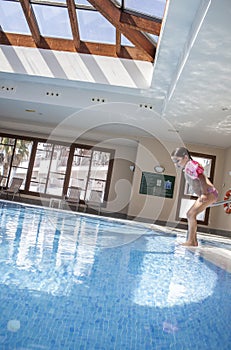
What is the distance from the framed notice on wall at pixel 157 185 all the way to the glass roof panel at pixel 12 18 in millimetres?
5597

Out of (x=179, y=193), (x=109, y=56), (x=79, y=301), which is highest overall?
(x=109, y=56)

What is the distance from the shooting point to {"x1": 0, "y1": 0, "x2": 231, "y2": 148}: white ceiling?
478 centimetres

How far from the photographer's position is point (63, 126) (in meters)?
11.3

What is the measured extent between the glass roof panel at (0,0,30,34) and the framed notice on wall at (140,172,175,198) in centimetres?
560

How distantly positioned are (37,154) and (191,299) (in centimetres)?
1075

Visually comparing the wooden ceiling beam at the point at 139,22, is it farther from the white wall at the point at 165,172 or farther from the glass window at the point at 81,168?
the glass window at the point at 81,168

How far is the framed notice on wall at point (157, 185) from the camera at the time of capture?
11258mm

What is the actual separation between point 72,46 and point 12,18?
138cm

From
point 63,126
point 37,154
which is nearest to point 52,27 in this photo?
point 63,126

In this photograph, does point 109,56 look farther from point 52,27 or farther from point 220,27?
point 220,27

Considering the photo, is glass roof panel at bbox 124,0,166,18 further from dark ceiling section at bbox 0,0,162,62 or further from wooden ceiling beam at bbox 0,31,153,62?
wooden ceiling beam at bbox 0,31,153,62

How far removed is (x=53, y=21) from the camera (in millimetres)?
7336

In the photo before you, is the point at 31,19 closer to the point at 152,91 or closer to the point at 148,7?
the point at 148,7

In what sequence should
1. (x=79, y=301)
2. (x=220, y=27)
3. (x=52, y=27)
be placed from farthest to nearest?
1. (x=52, y=27)
2. (x=220, y=27)
3. (x=79, y=301)
